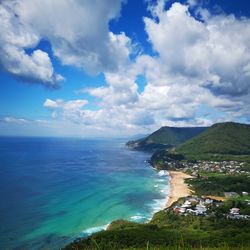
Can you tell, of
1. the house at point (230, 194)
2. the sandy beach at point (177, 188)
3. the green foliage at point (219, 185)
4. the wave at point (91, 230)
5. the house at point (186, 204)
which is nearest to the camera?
the wave at point (91, 230)

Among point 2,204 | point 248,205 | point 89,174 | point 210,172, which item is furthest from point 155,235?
point 210,172

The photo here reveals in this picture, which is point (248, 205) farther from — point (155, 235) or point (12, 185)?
point (12, 185)

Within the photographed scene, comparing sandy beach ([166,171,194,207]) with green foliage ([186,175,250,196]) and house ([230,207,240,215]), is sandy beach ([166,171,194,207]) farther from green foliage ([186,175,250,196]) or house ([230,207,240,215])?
house ([230,207,240,215])

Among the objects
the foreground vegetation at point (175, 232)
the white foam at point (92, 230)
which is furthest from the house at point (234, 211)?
the white foam at point (92, 230)

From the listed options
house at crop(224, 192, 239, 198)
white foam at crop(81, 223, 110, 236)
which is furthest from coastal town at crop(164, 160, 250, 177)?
white foam at crop(81, 223, 110, 236)

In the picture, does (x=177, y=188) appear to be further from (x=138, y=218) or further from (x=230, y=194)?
(x=138, y=218)

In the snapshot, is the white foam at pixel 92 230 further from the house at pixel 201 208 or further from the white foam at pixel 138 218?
the house at pixel 201 208
